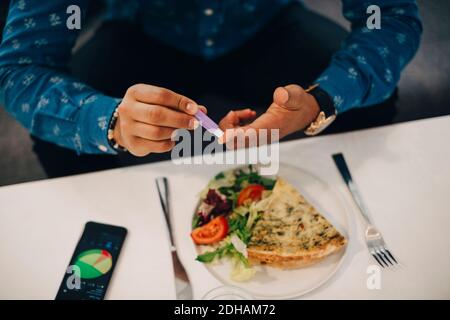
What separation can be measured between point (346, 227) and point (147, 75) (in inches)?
26.7

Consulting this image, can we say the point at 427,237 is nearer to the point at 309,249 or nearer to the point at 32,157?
the point at 309,249

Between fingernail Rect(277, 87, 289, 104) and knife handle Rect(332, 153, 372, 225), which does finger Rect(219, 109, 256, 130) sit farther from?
knife handle Rect(332, 153, 372, 225)

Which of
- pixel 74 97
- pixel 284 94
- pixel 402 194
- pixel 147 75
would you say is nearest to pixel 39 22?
pixel 74 97

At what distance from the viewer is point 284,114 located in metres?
0.71

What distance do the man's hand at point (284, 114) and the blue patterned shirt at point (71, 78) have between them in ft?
0.33

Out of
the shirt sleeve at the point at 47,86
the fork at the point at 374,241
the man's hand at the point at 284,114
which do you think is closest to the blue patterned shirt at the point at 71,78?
the shirt sleeve at the point at 47,86

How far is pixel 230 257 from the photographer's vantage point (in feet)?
2.38

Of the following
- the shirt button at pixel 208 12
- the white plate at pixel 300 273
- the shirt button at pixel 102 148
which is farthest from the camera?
the shirt button at pixel 208 12

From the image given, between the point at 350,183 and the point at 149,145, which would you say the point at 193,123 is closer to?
the point at 149,145

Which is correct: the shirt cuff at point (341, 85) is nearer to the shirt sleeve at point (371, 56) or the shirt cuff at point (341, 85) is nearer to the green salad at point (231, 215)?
the shirt sleeve at point (371, 56)

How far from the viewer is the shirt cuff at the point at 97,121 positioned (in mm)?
755

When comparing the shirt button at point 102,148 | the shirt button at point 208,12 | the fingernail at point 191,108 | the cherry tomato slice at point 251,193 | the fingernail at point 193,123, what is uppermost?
the shirt button at point 208,12

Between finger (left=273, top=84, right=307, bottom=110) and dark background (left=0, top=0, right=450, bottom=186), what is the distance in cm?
26

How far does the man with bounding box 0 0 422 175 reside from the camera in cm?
70
